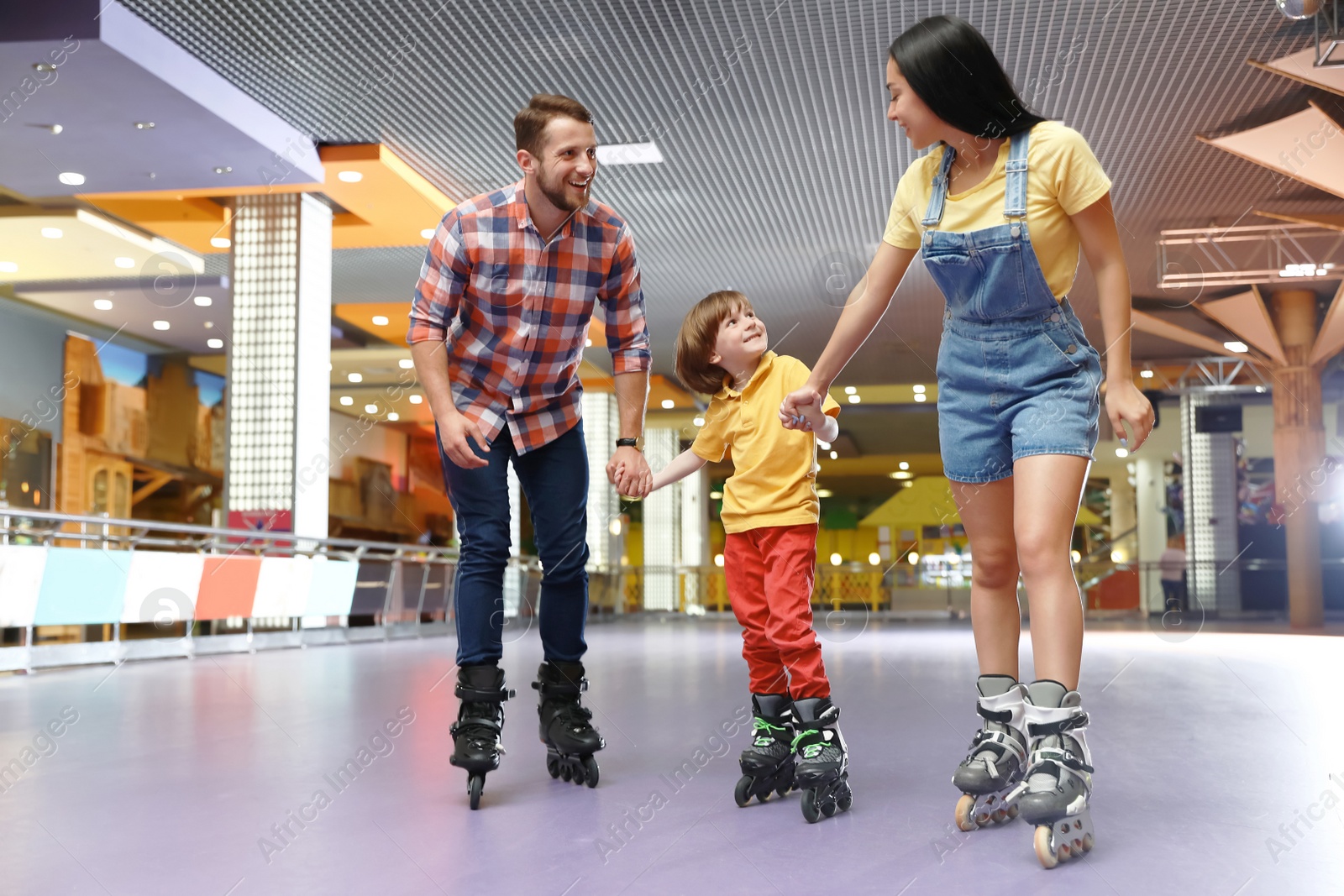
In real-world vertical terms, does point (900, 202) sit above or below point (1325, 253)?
below

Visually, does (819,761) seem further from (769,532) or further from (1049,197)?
(1049,197)

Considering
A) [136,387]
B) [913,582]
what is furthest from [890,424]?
[136,387]

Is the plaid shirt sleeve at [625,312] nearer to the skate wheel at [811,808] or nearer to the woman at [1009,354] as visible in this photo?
the woman at [1009,354]

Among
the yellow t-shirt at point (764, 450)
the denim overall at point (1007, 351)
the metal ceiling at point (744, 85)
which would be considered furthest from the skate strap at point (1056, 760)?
the metal ceiling at point (744, 85)

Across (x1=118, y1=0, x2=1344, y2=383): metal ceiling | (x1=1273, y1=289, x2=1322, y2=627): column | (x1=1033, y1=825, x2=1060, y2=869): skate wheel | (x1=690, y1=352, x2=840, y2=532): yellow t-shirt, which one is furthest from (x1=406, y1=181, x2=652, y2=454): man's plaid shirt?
(x1=1273, y1=289, x2=1322, y2=627): column

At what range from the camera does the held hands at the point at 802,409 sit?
188cm

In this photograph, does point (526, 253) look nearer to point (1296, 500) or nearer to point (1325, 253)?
point (1325, 253)

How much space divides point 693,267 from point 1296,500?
8036 millimetres

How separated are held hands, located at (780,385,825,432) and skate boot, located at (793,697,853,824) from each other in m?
0.51

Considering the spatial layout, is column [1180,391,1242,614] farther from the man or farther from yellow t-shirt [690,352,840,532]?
the man

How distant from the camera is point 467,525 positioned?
7.20ft

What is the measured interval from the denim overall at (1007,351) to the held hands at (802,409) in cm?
24

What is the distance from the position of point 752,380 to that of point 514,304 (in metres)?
0.51

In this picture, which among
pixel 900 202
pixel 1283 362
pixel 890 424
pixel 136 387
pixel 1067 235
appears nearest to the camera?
pixel 1067 235
